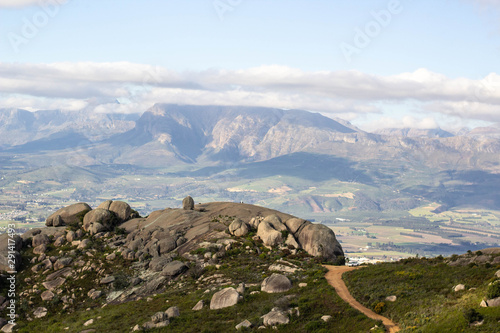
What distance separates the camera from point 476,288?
56.2 m

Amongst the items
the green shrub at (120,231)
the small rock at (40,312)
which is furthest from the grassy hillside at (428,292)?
the green shrub at (120,231)

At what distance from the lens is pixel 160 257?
91.1 m

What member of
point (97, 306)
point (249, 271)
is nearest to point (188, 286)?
point (249, 271)


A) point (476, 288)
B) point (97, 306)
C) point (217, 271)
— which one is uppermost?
point (476, 288)

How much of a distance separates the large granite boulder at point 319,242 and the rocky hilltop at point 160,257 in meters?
0.23

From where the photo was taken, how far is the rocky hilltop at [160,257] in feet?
254

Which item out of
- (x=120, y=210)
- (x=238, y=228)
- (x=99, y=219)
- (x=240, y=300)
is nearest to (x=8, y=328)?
(x=99, y=219)

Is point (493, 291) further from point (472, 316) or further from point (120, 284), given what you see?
point (120, 284)

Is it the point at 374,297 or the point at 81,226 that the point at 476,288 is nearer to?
the point at 374,297

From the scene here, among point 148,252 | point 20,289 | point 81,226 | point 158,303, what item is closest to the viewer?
point 158,303

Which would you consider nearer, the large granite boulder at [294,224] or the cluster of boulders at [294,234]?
the cluster of boulders at [294,234]

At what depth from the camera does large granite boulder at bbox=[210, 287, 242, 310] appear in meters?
64.9

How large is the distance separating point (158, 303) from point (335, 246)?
142 ft

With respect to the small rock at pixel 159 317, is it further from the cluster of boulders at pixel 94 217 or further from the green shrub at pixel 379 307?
the cluster of boulders at pixel 94 217
